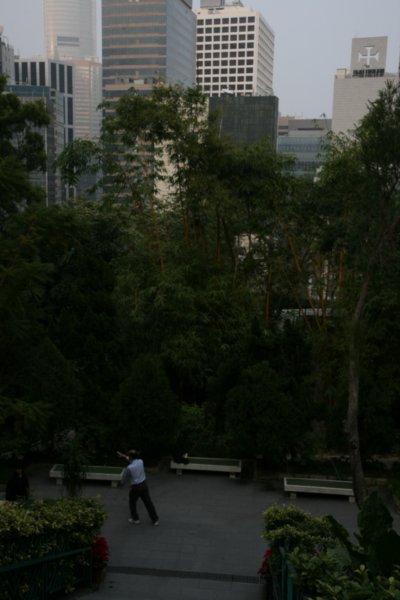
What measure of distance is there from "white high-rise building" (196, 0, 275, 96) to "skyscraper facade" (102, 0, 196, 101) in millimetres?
31836

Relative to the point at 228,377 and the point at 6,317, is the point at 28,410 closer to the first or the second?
the point at 6,317

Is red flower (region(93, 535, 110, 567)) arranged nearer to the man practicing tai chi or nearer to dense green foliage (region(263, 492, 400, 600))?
the man practicing tai chi

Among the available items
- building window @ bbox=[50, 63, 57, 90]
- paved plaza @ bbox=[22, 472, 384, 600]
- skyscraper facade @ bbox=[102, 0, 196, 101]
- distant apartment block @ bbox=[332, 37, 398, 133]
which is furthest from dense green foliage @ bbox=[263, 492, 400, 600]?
building window @ bbox=[50, 63, 57, 90]

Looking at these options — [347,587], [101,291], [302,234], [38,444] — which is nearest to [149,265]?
[101,291]

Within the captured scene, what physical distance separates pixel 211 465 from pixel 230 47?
596ft

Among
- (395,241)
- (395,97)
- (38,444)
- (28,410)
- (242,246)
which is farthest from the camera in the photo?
(242,246)

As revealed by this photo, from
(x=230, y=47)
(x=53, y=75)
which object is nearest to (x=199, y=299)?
(x=230, y=47)

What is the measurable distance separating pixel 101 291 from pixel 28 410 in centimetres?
519

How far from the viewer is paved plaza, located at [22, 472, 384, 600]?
24.7 feet

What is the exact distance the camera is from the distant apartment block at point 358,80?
122875mm

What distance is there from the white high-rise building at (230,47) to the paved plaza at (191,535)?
17472 cm

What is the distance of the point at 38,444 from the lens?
478 inches

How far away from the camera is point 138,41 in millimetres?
140125

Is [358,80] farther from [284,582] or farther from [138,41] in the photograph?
[284,582]
